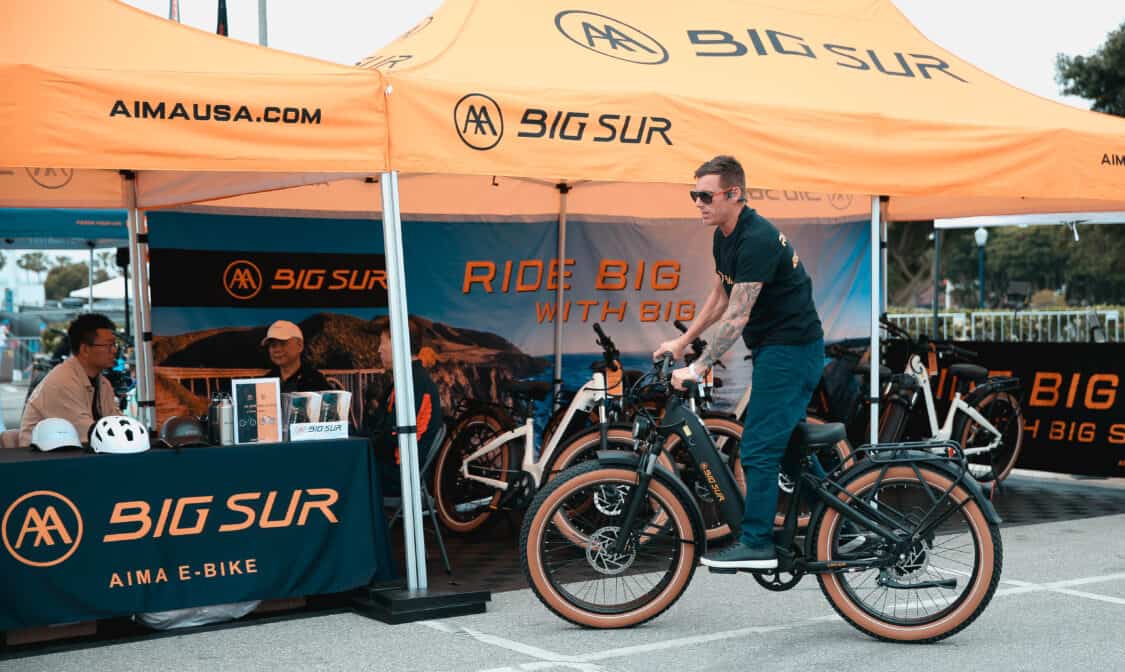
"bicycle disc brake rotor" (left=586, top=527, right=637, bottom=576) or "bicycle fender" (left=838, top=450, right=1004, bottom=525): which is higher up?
"bicycle fender" (left=838, top=450, right=1004, bottom=525)

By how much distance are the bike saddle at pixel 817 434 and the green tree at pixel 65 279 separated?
8970 centimetres

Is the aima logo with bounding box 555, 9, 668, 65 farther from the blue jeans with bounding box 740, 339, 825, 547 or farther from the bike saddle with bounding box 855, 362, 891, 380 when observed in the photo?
the bike saddle with bounding box 855, 362, 891, 380

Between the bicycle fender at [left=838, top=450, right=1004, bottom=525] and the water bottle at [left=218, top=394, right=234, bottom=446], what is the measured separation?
106 inches

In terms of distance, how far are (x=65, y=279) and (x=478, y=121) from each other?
94.9 metres

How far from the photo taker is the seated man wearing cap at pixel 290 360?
760cm

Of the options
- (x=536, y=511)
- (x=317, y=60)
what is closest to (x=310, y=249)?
(x=317, y=60)

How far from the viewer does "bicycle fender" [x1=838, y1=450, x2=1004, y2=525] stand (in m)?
5.21

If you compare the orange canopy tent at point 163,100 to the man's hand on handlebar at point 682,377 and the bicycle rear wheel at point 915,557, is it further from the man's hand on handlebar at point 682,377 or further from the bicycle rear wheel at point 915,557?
the bicycle rear wheel at point 915,557

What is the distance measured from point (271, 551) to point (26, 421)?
1.89 m

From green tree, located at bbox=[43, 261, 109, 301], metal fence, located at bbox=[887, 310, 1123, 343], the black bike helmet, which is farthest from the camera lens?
green tree, located at bbox=[43, 261, 109, 301]

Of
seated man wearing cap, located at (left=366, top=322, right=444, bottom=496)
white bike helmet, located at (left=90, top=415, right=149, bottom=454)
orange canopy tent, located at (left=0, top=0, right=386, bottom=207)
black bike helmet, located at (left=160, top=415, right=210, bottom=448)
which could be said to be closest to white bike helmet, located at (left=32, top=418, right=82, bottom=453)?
white bike helmet, located at (left=90, top=415, right=149, bottom=454)

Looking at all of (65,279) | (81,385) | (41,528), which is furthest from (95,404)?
(65,279)

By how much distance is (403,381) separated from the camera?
5.99 m

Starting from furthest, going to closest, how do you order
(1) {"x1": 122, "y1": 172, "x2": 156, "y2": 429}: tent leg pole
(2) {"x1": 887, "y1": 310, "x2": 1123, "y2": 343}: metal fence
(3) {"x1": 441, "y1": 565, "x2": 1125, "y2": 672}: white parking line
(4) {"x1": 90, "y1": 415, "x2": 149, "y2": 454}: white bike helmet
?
(2) {"x1": 887, "y1": 310, "x2": 1123, "y2": 343}: metal fence < (1) {"x1": 122, "y1": 172, "x2": 156, "y2": 429}: tent leg pole < (4) {"x1": 90, "y1": 415, "x2": 149, "y2": 454}: white bike helmet < (3) {"x1": 441, "y1": 565, "x2": 1125, "y2": 672}: white parking line
